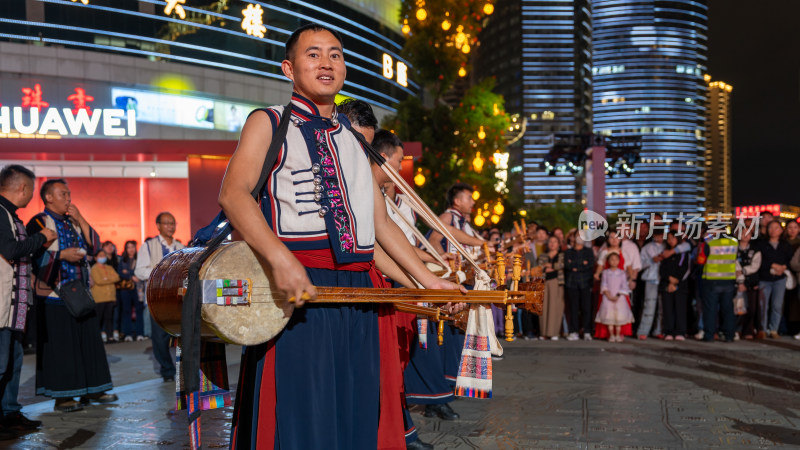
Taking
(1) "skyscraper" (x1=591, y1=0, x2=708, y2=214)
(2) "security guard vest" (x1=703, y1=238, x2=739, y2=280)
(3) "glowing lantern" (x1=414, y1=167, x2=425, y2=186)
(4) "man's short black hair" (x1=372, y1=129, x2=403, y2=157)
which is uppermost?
(1) "skyscraper" (x1=591, y1=0, x2=708, y2=214)

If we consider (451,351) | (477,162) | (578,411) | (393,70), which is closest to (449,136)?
(477,162)

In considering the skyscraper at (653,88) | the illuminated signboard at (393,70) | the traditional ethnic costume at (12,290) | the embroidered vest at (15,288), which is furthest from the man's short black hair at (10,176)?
the skyscraper at (653,88)

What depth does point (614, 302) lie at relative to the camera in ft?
43.2

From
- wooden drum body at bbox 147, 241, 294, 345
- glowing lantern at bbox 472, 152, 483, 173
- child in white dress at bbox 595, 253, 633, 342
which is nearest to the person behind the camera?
wooden drum body at bbox 147, 241, 294, 345

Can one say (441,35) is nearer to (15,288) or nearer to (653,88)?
(15,288)

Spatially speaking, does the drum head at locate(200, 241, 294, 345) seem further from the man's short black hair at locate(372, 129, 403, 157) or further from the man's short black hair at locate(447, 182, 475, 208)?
the man's short black hair at locate(447, 182, 475, 208)

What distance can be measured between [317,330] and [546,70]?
165 meters

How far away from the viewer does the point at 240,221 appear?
8.37 feet

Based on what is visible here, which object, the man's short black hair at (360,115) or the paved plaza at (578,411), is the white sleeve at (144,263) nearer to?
the paved plaza at (578,411)

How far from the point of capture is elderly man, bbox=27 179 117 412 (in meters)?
6.88

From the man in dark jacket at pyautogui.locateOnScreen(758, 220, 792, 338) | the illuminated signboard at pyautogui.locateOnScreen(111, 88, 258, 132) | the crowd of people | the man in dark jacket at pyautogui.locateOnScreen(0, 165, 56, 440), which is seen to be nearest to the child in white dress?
the crowd of people

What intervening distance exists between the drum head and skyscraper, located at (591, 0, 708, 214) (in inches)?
A: 6174

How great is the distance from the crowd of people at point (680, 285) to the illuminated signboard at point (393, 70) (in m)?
22.5

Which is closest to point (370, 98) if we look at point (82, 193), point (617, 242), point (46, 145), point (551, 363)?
point (82, 193)
